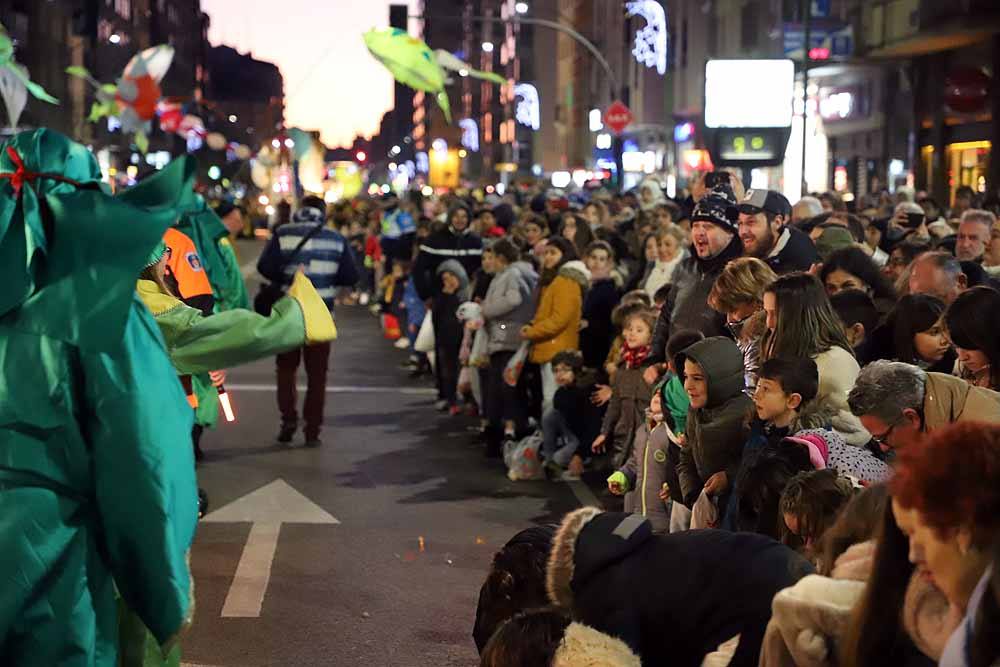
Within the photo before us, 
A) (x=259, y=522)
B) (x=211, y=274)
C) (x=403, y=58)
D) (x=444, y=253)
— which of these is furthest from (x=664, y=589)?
(x=403, y=58)

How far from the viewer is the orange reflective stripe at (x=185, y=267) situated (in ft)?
29.2

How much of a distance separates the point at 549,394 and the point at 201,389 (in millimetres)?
3226

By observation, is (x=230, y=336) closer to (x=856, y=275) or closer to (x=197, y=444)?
(x=856, y=275)

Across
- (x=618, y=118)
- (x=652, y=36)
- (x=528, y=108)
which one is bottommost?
(x=618, y=118)

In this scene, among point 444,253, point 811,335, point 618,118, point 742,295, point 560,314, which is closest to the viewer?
point 811,335

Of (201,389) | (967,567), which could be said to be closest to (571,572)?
(967,567)

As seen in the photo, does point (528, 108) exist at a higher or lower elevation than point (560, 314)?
higher

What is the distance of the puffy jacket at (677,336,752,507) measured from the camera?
687cm

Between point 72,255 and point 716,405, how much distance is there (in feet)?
12.7

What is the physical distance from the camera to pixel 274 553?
9.08m

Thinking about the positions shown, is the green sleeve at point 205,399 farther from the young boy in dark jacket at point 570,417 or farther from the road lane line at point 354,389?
the road lane line at point 354,389

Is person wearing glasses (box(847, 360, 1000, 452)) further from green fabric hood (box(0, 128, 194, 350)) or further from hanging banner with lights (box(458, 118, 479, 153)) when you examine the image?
hanging banner with lights (box(458, 118, 479, 153))

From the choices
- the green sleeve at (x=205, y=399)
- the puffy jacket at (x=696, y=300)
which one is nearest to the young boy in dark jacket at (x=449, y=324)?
the green sleeve at (x=205, y=399)

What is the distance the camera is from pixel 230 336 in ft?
14.6
